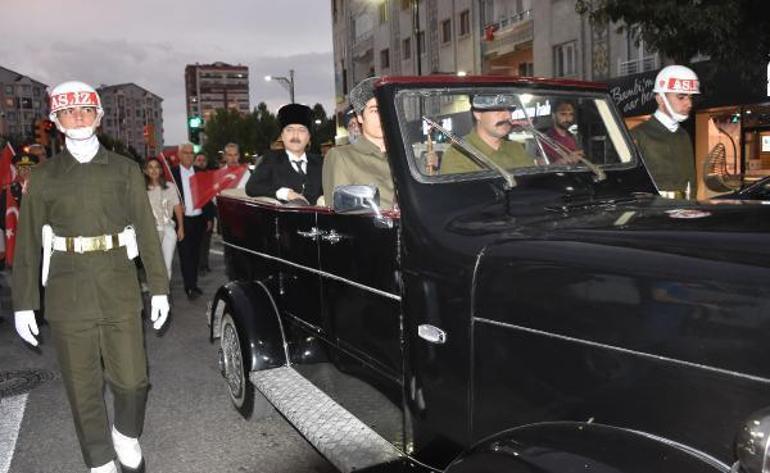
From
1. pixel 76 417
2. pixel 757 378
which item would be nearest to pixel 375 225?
pixel 757 378

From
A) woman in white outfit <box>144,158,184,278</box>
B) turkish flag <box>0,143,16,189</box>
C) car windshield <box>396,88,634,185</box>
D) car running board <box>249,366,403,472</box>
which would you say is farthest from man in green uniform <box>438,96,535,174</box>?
turkish flag <box>0,143,16,189</box>

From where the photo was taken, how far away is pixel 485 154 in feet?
10.1

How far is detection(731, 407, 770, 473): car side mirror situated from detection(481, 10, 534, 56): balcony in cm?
2287

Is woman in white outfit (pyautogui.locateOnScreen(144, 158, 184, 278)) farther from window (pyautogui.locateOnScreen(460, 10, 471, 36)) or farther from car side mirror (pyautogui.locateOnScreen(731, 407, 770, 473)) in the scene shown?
window (pyautogui.locateOnScreen(460, 10, 471, 36))

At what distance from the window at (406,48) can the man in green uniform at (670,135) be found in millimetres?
30301

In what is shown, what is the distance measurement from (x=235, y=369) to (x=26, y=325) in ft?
4.57

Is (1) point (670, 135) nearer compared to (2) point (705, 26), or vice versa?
(1) point (670, 135)

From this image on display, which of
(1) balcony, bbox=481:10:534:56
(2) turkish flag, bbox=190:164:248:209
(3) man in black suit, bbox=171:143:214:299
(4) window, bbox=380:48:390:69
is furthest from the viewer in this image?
(4) window, bbox=380:48:390:69

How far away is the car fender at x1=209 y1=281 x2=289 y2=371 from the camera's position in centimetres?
412

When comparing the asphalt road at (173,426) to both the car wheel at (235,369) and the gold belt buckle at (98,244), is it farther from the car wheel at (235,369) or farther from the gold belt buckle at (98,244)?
the gold belt buckle at (98,244)

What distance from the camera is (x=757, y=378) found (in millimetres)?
1628

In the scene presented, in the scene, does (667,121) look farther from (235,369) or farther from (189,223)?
(189,223)

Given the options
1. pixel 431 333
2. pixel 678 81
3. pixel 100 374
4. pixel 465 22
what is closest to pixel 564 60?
pixel 465 22

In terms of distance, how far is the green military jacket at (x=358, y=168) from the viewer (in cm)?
374
